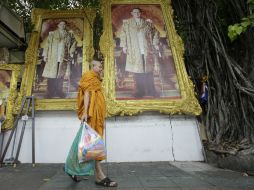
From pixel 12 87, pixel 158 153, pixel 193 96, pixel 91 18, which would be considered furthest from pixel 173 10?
pixel 12 87

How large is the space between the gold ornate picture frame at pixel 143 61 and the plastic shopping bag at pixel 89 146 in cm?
199

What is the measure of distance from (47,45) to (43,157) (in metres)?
2.49

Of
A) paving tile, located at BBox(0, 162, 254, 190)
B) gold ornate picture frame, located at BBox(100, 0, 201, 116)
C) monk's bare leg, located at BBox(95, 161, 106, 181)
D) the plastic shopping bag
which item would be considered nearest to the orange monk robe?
the plastic shopping bag

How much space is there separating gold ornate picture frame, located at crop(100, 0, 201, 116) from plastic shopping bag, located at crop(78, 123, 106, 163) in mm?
1992

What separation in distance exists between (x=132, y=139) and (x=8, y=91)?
2717mm

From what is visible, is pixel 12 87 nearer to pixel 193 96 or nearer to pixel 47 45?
pixel 47 45

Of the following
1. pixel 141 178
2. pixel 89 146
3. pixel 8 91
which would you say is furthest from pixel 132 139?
pixel 8 91

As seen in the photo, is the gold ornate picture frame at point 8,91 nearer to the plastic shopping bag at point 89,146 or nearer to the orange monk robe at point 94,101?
the orange monk robe at point 94,101

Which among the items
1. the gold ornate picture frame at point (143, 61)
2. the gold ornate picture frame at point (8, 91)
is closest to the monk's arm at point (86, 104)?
the gold ornate picture frame at point (143, 61)

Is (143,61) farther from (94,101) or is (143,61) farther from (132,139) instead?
(94,101)

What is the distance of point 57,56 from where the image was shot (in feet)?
20.8

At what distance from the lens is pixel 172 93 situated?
231 inches

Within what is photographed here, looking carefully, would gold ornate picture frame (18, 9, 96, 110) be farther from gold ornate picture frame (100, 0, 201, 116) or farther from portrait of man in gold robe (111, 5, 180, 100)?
portrait of man in gold robe (111, 5, 180, 100)

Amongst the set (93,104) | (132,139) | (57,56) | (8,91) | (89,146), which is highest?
(57,56)
